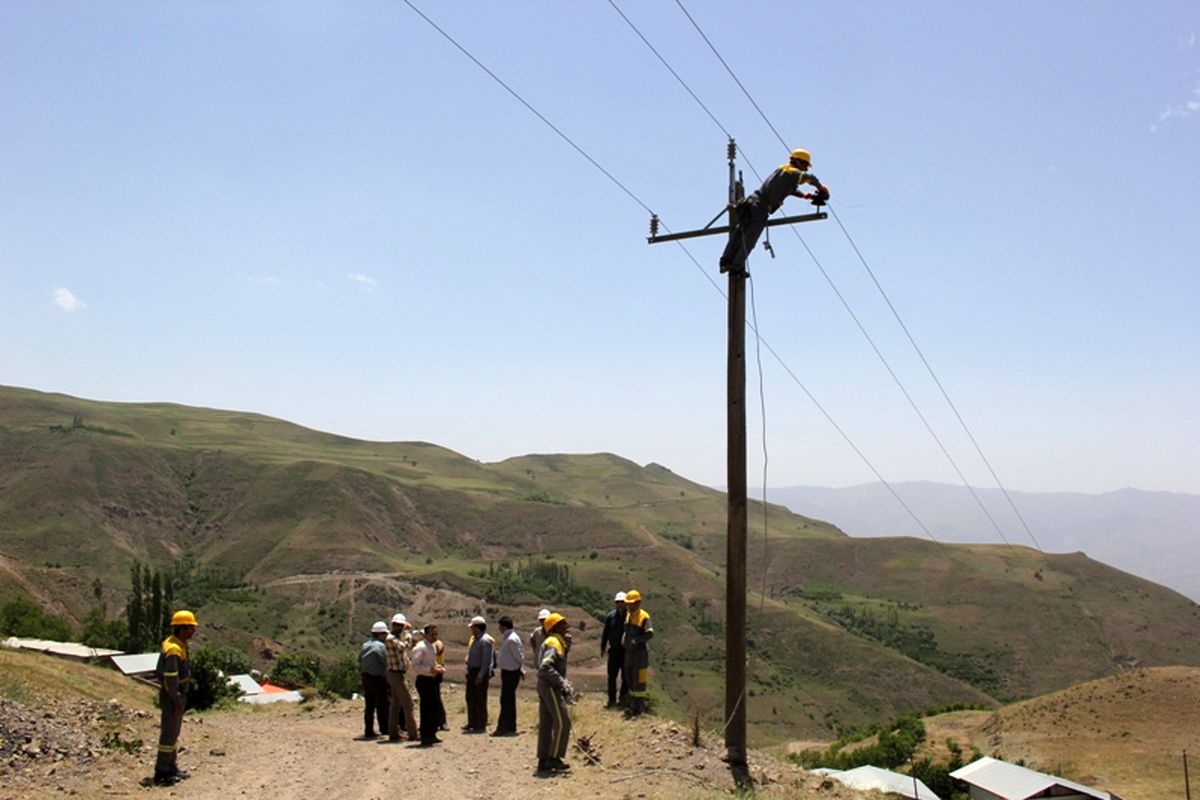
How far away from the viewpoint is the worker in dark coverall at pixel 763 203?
11562mm

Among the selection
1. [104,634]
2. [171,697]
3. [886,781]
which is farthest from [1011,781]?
[104,634]

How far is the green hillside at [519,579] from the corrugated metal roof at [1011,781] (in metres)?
35.7

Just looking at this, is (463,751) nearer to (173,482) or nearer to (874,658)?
(874,658)

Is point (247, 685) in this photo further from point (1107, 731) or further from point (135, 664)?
point (1107, 731)

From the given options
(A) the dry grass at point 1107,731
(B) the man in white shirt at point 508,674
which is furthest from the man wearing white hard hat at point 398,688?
(A) the dry grass at point 1107,731

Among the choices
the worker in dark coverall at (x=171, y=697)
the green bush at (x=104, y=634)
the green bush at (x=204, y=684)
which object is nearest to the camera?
the worker in dark coverall at (x=171, y=697)

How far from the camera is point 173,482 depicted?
133625mm

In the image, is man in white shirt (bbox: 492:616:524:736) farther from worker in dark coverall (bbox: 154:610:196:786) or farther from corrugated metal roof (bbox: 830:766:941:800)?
corrugated metal roof (bbox: 830:766:941:800)

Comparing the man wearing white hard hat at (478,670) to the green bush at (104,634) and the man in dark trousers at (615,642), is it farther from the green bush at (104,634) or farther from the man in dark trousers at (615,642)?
the green bush at (104,634)

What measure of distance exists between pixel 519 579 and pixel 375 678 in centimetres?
9569

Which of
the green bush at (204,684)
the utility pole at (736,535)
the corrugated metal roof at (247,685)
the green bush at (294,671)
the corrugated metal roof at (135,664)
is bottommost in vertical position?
the green bush at (294,671)

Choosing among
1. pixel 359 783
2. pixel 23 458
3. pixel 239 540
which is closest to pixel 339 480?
pixel 239 540

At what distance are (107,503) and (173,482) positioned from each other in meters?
17.4

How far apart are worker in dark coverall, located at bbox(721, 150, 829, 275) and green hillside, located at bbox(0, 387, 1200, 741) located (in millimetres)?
61676
